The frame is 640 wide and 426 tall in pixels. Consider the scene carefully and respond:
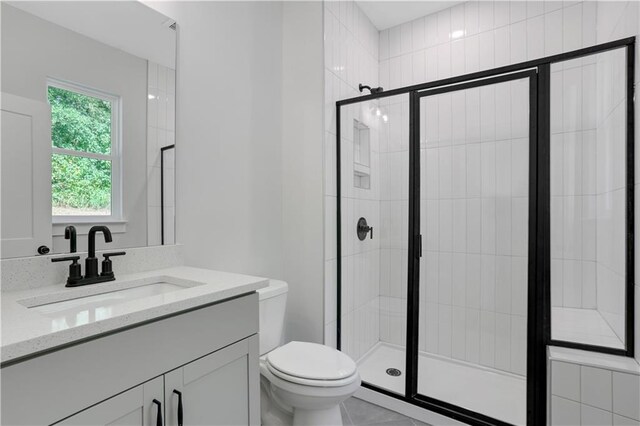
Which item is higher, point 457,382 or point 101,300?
point 101,300

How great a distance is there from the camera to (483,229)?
1.88 meters

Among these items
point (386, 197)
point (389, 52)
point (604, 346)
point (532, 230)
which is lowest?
point (604, 346)

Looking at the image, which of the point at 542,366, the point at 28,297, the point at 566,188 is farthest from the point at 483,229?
the point at 28,297

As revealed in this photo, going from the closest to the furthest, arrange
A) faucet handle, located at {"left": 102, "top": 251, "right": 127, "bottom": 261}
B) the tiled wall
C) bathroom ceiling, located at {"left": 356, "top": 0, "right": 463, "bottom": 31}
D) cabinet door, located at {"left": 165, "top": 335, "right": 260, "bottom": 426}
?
1. cabinet door, located at {"left": 165, "top": 335, "right": 260, "bottom": 426}
2. faucet handle, located at {"left": 102, "top": 251, "right": 127, "bottom": 261}
3. the tiled wall
4. bathroom ceiling, located at {"left": 356, "top": 0, "right": 463, "bottom": 31}

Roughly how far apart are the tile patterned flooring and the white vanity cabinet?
851 millimetres

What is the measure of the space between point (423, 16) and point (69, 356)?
9.95ft

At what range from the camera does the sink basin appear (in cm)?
91

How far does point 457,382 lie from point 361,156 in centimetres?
150

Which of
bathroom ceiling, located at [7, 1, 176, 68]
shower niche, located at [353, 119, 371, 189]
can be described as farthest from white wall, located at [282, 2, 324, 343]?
bathroom ceiling, located at [7, 1, 176, 68]

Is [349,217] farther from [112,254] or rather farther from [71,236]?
[71,236]

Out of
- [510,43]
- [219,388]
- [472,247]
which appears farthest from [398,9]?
[219,388]

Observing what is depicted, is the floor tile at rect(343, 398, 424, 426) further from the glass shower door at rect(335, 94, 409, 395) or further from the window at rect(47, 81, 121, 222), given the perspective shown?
the window at rect(47, 81, 121, 222)

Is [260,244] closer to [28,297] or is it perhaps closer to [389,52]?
[28,297]

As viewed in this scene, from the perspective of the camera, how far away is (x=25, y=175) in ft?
3.32
